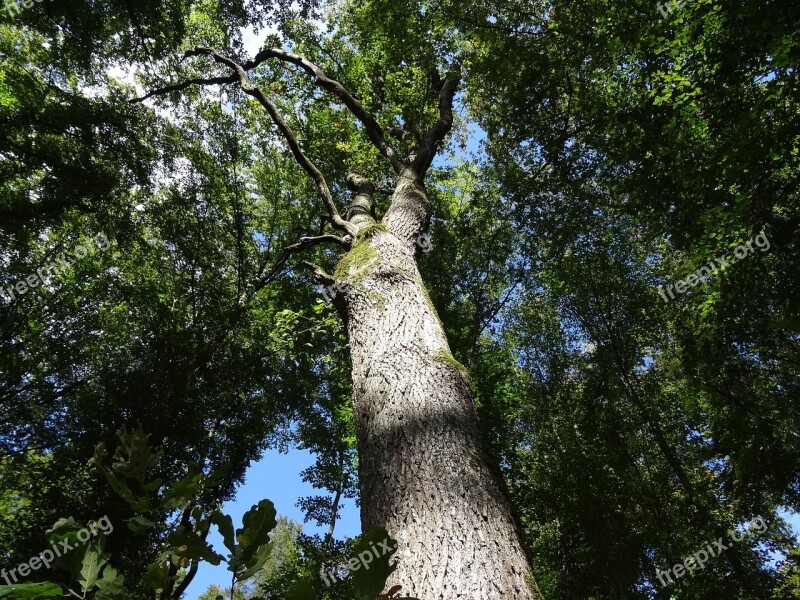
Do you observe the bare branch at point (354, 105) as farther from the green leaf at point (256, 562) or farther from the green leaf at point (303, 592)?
the green leaf at point (303, 592)

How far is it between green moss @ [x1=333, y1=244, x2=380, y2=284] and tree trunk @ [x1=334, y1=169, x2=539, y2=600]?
0.04ft

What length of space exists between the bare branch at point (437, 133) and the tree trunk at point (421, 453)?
2814 mm

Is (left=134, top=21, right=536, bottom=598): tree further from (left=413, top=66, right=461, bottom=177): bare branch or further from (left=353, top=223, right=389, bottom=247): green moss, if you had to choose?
(left=413, top=66, right=461, bottom=177): bare branch

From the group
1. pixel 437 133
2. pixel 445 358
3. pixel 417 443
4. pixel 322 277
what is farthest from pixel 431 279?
pixel 417 443

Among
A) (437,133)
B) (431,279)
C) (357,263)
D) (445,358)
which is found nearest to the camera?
(445,358)

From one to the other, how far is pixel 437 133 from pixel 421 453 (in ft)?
17.7

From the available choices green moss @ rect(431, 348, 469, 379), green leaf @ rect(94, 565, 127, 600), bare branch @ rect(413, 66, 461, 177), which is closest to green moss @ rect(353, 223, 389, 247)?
green moss @ rect(431, 348, 469, 379)

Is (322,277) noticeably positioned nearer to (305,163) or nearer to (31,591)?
(305,163)

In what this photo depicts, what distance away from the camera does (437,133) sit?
6.35 m

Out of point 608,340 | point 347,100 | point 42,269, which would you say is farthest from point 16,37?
point 608,340

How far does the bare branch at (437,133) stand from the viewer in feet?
19.0

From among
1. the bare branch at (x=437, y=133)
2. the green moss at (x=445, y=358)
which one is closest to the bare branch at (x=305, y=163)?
the bare branch at (x=437, y=133)

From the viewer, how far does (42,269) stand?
9.83 metres

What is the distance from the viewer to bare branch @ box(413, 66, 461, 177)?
19.0ft
